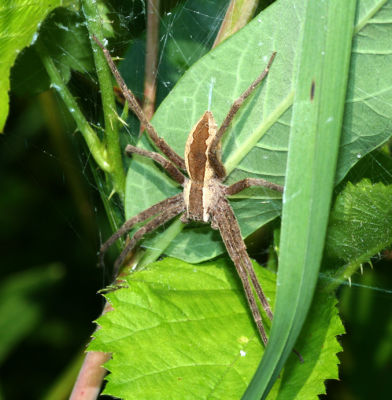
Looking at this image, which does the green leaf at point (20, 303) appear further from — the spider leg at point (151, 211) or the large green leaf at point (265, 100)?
the large green leaf at point (265, 100)

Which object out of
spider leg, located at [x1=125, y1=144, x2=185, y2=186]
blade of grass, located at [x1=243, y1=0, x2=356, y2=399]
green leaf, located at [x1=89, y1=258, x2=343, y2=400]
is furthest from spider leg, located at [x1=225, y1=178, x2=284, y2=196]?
blade of grass, located at [x1=243, y1=0, x2=356, y2=399]

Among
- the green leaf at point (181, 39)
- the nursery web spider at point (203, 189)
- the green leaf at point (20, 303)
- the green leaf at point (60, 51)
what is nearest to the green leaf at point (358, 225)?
the nursery web spider at point (203, 189)

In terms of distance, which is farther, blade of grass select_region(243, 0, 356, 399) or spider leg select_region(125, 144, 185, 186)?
spider leg select_region(125, 144, 185, 186)

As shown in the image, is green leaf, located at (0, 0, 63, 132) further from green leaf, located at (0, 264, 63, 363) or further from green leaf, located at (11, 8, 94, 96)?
green leaf, located at (0, 264, 63, 363)

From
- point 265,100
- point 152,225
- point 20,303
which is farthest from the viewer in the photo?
point 20,303

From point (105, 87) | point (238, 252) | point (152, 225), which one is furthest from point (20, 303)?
point (105, 87)

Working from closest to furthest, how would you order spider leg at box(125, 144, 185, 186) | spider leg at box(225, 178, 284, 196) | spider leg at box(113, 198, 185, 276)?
spider leg at box(225, 178, 284, 196)
spider leg at box(125, 144, 185, 186)
spider leg at box(113, 198, 185, 276)

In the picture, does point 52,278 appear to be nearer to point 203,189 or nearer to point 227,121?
point 203,189
